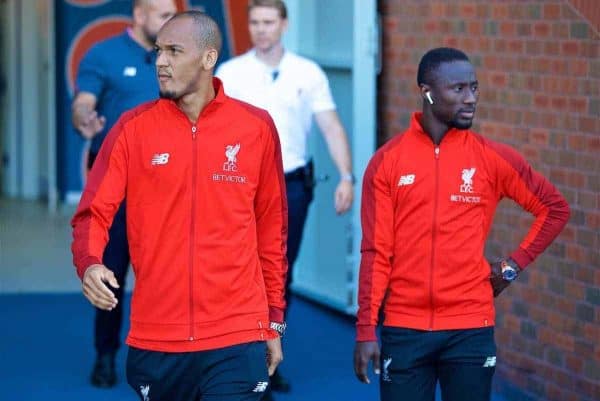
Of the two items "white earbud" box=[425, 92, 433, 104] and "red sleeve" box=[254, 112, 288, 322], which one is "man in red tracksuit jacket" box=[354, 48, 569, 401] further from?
"red sleeve" box=[254, 112, 288, 322]

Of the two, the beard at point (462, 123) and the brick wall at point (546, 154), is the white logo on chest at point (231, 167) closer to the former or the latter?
the beard at point (462, 123)

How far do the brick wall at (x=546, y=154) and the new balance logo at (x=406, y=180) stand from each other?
5.05 ft

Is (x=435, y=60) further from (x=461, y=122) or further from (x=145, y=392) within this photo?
(x=145, y=392)

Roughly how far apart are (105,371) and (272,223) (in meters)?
2.71

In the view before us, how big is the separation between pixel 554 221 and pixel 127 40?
107 inches

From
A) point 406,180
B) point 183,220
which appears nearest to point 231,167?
point 183,220

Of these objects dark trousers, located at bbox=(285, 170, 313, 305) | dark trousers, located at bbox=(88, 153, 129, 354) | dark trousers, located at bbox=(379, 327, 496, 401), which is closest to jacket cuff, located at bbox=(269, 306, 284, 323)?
dark trousers, located at bbox=(379, 327, 496, 401)

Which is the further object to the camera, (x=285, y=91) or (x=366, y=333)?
(x=285, y=91)

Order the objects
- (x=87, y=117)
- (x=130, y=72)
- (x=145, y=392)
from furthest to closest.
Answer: (x=130, y=72)
(x=87, y=117)
(x=145, y=392)

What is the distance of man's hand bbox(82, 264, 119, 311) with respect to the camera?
4.14 metres

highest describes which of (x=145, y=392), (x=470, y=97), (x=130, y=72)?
(x=130, y=72)

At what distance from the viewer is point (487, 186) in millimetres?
4812

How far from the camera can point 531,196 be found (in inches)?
194

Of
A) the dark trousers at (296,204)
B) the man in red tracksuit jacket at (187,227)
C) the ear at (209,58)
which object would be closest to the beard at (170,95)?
the man in red tracksuit jacket at (187,227)
